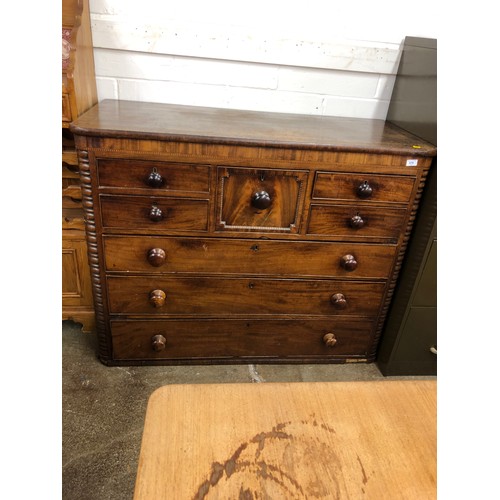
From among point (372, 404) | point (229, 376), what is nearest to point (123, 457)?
point (229, 376)

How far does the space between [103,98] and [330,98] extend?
3.16ft

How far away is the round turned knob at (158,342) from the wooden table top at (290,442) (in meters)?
0.82

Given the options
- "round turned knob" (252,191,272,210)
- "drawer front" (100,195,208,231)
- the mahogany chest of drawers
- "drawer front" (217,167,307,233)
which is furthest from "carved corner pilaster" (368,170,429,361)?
"drawer front" (100,195,208,231)

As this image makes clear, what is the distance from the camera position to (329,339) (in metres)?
1.65

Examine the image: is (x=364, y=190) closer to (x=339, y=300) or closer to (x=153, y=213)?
(x=339, y=300)

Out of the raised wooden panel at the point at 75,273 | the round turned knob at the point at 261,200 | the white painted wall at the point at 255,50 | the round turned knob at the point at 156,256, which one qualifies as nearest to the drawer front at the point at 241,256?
the round turned knob at the point at 156,256

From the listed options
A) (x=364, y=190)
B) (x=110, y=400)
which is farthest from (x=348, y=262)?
(x=110, y=400)

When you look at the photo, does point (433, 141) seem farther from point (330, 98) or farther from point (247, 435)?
point (247, 435)

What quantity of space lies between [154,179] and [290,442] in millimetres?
872

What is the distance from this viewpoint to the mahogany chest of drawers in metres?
1.27

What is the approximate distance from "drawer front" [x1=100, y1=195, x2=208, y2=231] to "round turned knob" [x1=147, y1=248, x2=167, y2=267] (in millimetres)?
80

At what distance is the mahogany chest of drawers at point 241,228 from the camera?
50.1 inches

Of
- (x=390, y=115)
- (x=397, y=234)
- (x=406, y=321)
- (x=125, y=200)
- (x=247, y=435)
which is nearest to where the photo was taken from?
(x=247, y=435)

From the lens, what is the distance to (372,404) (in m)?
0.79
